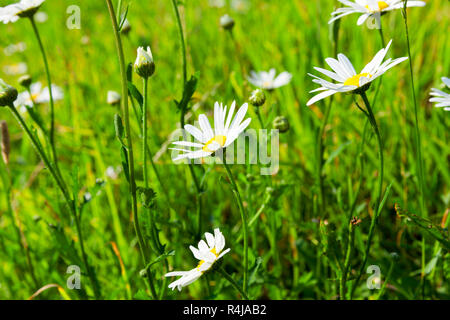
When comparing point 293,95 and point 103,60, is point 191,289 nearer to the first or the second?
point 293,95

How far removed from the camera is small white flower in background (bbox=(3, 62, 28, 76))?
2.43 m

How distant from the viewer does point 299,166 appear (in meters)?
1.33

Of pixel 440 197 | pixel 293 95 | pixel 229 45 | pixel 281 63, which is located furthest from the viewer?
pixel 229 45

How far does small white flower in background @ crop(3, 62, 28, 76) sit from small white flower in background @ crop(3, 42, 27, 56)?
0.26 ft

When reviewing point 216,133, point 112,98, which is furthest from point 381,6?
point 112,98

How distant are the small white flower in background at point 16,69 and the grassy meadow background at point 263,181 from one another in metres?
0.27

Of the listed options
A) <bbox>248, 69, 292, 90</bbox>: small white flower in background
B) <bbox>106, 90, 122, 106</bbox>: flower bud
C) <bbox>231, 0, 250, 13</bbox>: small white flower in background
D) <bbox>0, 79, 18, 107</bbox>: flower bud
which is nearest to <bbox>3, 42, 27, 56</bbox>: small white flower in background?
<bbox>231, 0, 250, 13</bbox>: small white flower in background

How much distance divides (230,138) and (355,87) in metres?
0.22

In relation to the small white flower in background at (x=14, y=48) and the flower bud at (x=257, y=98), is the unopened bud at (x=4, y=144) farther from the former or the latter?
the small white flower in background at (x=14, y=48)

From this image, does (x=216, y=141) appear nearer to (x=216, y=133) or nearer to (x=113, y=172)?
(x=216, y=133)

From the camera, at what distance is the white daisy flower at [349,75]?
2.32ft

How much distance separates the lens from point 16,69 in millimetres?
2486

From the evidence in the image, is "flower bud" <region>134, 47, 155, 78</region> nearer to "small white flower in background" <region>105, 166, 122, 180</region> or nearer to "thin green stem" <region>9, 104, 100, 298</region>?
"thin green stem" <region>9, 104, 100, 298</region>

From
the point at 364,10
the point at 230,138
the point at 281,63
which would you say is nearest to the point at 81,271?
the point at 230,138
